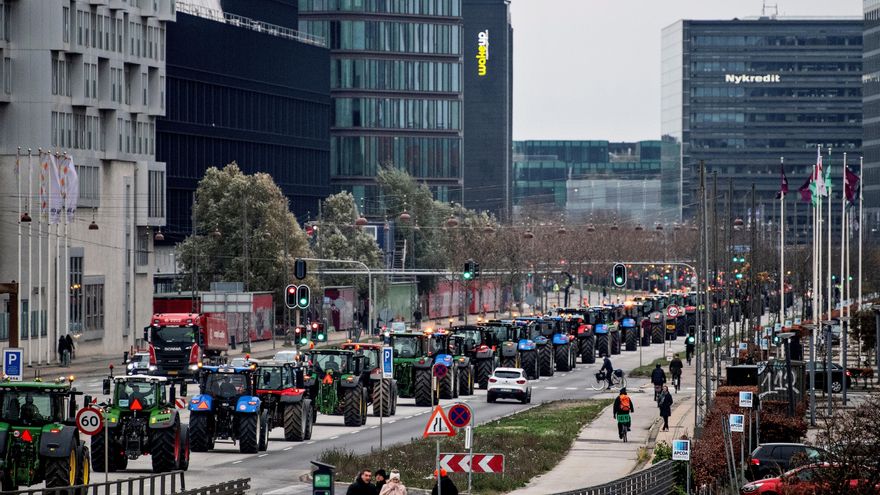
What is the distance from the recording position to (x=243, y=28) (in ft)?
A: 484

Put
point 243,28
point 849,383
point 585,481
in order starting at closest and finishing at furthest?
point 585,481 → point 849,383 → point 243,28

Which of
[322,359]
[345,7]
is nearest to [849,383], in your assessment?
[322,359]

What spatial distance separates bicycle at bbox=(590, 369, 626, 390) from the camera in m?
77.1

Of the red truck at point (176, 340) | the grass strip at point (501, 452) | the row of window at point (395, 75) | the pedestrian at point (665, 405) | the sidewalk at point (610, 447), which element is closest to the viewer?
the grass strip at point (501, 452)

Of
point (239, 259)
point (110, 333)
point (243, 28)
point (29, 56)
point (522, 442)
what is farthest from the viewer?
point (243, 28)

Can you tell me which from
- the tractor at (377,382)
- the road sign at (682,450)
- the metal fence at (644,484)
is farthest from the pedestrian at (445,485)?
the tractor at (377,382)

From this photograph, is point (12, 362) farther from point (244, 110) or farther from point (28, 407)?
point (244, 110)

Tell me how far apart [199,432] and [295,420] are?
4.51 meters

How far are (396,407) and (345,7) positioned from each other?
12606 centimetres

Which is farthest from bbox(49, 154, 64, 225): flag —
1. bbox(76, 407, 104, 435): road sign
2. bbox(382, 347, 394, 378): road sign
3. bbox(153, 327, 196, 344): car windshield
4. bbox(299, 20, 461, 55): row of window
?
bbox(299, 20, 461, 55): row of window

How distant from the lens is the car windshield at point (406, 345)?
208 feet

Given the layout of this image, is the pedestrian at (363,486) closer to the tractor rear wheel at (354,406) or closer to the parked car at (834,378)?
the tractor rear wheel at (354,406)

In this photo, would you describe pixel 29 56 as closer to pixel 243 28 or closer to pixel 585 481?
pixel 243 28

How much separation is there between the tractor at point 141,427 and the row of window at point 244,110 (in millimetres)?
97340
